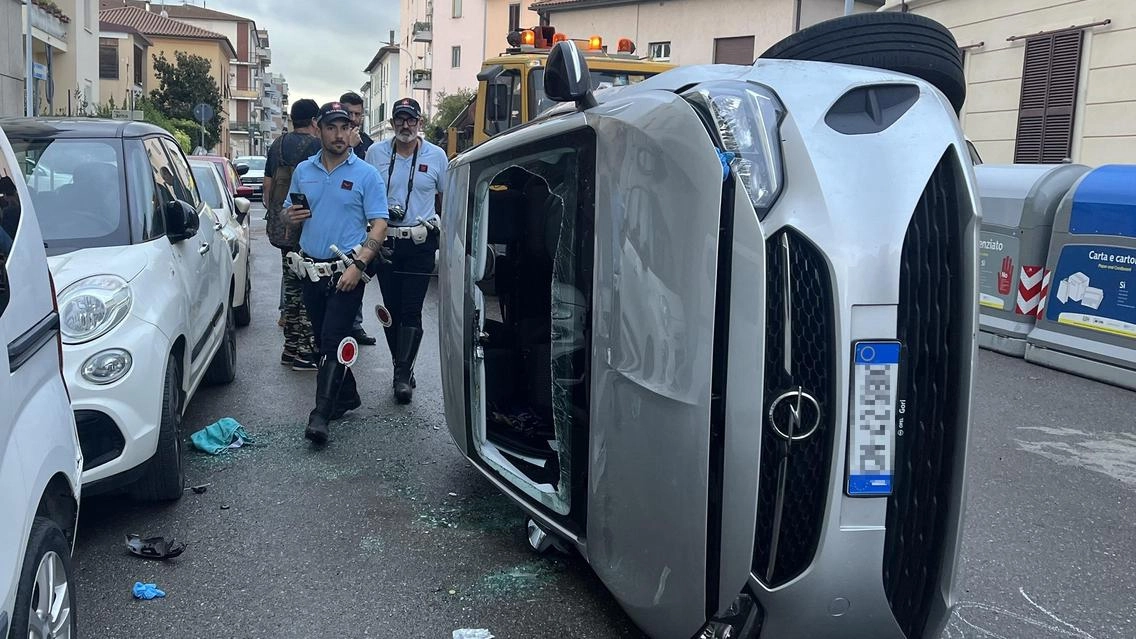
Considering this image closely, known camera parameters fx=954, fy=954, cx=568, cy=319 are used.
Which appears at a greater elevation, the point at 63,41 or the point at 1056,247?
the point at 63,41

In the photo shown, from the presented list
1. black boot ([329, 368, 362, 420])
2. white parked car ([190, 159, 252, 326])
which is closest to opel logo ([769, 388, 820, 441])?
black boot ([329, 368, 362, 420])

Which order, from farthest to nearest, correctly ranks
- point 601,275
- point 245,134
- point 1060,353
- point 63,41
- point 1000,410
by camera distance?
1. point 245,134
2. point 63,41
3. point 1060,353
4. point 1000,410
5. point 601,275

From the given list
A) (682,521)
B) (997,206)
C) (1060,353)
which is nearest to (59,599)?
(682,521)

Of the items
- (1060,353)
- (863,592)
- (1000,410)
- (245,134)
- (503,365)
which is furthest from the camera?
(245,134)

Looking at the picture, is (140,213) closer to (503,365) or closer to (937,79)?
(503,365)

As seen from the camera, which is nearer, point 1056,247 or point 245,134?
point 1056,247

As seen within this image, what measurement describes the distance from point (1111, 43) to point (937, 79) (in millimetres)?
13698

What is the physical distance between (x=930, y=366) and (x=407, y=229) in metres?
4.40

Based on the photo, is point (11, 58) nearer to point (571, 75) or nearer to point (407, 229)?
point (407, 229)

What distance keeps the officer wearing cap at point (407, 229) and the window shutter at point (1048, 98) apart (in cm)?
1246

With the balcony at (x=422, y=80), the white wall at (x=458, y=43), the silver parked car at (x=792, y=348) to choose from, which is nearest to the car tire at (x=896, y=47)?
the silver parked car at (x=792, y=348)

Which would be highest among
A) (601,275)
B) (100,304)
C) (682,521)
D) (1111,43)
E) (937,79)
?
(1111,43)

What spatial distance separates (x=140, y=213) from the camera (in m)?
4.61

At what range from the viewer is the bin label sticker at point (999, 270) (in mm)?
8812
